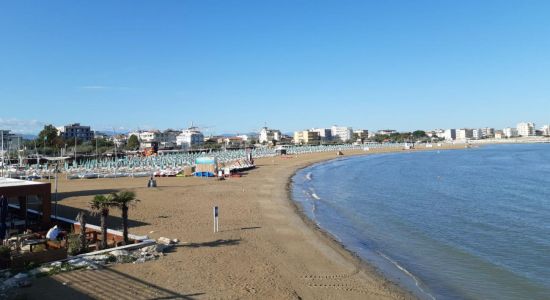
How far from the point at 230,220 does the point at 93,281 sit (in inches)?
388

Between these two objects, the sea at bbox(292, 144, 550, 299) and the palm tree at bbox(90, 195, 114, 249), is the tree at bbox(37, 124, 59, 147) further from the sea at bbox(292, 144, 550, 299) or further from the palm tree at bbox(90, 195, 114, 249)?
the palm tree at bbox(90, 195, 114, 249)

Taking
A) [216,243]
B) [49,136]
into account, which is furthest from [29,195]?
[49,136]

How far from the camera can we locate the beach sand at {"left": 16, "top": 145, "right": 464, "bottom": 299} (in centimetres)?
988

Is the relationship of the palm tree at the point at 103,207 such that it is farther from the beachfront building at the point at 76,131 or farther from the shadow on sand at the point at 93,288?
the beachfront building at the point at 76,131

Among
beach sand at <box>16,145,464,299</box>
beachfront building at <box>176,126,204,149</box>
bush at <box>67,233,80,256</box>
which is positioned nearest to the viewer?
beach sand at <box>16,145,464,299</box>

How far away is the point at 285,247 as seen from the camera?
1521 cm

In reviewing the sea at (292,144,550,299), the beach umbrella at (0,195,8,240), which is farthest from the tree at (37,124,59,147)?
the beach umbrella at (0,195,8,240)

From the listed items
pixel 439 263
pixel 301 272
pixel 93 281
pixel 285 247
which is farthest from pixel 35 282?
pixel 439 263

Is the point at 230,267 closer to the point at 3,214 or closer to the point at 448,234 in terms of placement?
the point at 3,214

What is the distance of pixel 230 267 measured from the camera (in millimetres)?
12172

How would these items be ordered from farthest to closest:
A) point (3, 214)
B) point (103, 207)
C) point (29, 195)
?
point (29, 195)
point (3, 214)
point (103, 207)

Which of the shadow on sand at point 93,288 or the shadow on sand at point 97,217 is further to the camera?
the shadow on sand at point 97,217

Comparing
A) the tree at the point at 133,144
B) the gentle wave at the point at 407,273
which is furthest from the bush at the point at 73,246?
the tree at the point at 133,144

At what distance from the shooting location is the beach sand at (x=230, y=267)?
988 cm
